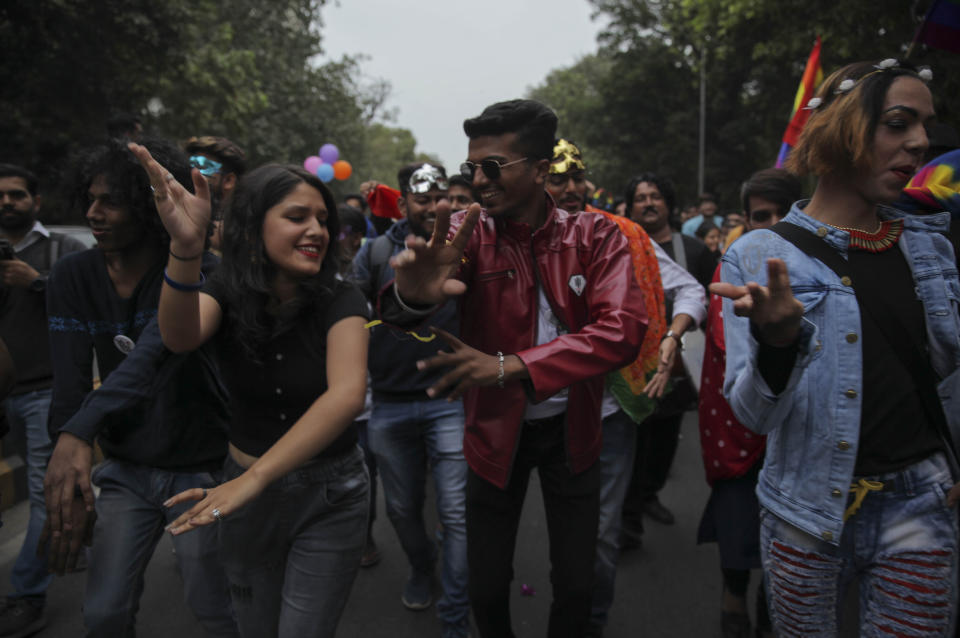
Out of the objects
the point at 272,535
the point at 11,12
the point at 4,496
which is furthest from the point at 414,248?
the point at 11,12

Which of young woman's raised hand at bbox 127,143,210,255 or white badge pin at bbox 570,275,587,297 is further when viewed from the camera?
white badge pin at bbox 570,275,587,297

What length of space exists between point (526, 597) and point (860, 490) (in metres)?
2.27

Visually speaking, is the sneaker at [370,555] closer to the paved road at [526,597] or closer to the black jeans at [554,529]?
the paved road at [526,597]

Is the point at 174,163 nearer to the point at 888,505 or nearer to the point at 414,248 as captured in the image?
the point at 414,248

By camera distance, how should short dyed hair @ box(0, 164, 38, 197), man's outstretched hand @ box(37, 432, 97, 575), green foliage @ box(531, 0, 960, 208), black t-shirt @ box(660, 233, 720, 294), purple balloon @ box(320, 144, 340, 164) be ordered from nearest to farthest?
man's outstretched hand @ box(37, 432, 97, 575) < short dyed hair @ box(0, 164, 38, 197) < black t-shirt @ box(660, 233, 720, 294) < purple balloon @ box(320, 144, 340, 164) < green foliage @ box(531, 0, 960, 208)

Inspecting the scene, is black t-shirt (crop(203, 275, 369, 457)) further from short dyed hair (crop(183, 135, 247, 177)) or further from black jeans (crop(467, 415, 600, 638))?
short dyed hair (crop(183, 135, 247, 177))

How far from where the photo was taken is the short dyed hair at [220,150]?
3.87 metres

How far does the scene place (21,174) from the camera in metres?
4.11

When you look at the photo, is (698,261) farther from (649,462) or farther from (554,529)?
(554,529)

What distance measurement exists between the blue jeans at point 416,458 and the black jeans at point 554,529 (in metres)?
0.79

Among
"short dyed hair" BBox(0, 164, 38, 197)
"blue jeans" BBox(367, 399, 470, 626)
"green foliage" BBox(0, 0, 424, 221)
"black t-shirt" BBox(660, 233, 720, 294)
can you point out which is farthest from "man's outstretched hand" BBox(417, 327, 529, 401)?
"green foliage" BBox(0, 0, 424, 221)

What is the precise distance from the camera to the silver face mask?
13.5 feet

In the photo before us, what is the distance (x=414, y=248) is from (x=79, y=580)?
11.2ft

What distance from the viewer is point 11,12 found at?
11383 millimetres
